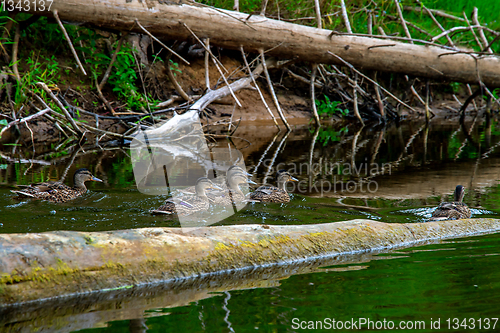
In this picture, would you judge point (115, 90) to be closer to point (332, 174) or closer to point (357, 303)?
point (332, 174)

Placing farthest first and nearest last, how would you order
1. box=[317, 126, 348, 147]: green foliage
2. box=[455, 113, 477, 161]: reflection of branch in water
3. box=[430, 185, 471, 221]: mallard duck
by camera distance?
box=[317, 126, 348, 147]: green foliage → box=[455, 113, 477, 161]: reflection of branch in water → box=[430, 185, 471, 221]: mallard duck

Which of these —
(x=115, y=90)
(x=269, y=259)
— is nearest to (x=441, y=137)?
(x=115, y=90)

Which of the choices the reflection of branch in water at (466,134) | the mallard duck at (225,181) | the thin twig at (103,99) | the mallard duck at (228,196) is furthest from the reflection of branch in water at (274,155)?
the thin twig at (103,99)

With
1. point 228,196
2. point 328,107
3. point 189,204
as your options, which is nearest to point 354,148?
point 228,196

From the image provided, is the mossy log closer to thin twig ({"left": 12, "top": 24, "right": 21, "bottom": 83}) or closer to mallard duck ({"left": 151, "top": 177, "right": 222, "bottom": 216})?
mallard duck ({"left": 151, "top": 177, "right": 222, "bottom": 216})

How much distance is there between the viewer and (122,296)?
3236mm

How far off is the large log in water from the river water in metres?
2.26

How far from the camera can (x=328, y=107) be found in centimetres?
1558

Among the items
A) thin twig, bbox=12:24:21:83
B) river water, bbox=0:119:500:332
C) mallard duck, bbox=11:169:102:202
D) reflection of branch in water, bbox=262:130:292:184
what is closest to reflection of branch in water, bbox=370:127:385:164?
river water, bbox=0:119:500:332

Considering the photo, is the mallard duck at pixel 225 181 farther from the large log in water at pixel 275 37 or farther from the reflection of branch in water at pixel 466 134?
the reflection of branch in water at pixel 466 134

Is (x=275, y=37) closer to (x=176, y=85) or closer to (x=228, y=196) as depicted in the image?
(x=176, y=85)

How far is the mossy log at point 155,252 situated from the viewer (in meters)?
3.12

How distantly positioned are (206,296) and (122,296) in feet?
1.85

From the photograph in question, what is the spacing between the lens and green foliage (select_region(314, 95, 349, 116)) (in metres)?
15.6
